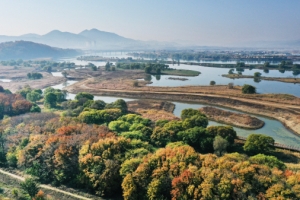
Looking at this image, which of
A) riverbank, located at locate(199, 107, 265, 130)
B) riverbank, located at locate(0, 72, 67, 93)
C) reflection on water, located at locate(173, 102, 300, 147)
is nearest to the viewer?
reflection on water, located at locate(173, 102, 300, 147)

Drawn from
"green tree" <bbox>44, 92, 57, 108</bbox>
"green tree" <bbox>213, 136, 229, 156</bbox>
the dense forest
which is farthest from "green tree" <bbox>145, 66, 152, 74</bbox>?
"green tree" <bbox>213, 136, 229, 156</bbox>

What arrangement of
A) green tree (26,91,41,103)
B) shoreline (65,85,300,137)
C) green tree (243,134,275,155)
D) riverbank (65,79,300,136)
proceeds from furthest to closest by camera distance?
green tree (26,91,41,103), riverbank (65,79,300,136), shoreline (65,85,300,137), green tree (243,134,275,155)

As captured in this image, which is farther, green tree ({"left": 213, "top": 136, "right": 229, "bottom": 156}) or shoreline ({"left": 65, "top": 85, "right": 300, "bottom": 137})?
shoreline ({"left": 65, "top": 85, "right": 300, "bottom": 137})

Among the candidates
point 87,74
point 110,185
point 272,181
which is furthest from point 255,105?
point 87,74

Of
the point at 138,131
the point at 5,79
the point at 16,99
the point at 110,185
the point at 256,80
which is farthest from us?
the point at 5,79

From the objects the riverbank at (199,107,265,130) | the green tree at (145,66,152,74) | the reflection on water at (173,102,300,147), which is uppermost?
the green tree at (145,66,152,74)

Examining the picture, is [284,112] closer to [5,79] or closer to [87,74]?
[87,74]

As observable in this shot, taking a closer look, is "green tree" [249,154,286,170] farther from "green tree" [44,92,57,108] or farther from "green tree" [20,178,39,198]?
"green tree" [44,92,57,108]

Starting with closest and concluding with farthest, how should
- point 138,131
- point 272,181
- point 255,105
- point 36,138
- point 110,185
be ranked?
1. point 272,181
2. point 110,185
3. point 36,138
4. point 138,131
5. point 255,105
